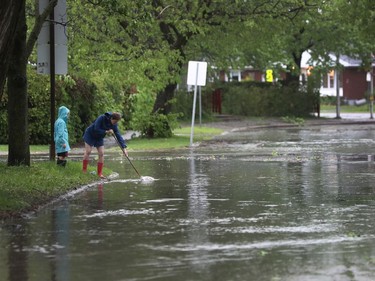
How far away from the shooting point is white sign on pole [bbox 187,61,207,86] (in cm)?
2848

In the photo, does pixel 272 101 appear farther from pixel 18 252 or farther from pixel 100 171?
pixel 18 252

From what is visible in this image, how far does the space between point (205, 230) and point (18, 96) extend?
6.77 meters

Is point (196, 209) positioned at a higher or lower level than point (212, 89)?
lower

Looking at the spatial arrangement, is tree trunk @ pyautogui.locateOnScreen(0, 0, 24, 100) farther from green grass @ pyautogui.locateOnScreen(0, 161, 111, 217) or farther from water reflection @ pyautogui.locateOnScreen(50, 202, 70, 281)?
water reflection @ pyautogui.locateOnScreen(50, 202, 70, 281)

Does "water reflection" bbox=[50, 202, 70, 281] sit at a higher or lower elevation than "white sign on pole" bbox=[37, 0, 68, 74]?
lower

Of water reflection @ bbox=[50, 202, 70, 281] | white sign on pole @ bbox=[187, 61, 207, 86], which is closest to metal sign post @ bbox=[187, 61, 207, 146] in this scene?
white sign on pole @ bbox=[187, 61, 207, 86]

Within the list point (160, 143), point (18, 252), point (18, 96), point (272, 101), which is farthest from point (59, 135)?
Answer: point (272, 101)

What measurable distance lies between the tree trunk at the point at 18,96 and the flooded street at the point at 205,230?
6.12ft

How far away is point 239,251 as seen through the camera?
8516mm

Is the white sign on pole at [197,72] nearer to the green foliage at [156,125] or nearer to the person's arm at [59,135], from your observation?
the green foliage at [156,125]

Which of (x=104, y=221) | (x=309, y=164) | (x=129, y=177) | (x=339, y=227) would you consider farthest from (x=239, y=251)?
(x=309, y=164)

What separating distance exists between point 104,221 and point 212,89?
42124 millimetres

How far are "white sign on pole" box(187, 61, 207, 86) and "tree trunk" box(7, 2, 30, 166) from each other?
1342cm

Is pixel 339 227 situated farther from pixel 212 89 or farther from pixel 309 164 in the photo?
pixel 212 89
